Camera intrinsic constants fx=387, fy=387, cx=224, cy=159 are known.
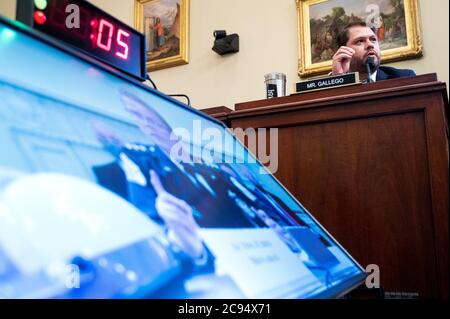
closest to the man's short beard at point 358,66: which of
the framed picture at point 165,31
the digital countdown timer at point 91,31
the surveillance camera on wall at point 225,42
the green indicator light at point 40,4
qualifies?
the surveillance camera on wall at point 225,42

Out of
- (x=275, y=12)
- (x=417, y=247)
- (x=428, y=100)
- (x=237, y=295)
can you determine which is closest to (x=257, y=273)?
(x=237, y=295)

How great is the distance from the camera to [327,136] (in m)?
1.11

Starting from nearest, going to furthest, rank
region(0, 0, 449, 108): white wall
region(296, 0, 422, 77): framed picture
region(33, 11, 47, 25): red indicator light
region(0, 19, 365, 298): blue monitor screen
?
region(0, 19, 365, 298): blue monitor screen, region(33, 11, 47, 25): red indicator light, region(296, 0, 422, 77): framed picture, region(0, 0, 449, 108): white wall

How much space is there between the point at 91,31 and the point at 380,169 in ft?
2.55

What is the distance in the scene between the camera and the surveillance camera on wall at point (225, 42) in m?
2.39

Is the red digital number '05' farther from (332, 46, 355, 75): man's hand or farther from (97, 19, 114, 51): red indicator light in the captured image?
(332, 46, 355, 75): man's hand

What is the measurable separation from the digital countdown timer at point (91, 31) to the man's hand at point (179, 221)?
250mm

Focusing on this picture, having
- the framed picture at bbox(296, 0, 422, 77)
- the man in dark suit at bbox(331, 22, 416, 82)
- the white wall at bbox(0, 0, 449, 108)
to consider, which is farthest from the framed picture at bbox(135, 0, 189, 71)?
the man in dark suit at bbox(331, 22, 416, 82)

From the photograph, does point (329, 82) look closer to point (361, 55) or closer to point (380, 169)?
point (380, 169)

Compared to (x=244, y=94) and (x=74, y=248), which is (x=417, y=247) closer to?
(x=74, y=248)

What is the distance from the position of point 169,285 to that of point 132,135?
0.22 metres

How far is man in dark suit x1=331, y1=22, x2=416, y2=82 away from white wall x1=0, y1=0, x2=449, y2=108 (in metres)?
0.24

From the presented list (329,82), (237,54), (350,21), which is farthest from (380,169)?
(237,54)

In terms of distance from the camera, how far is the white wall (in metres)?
2.30
